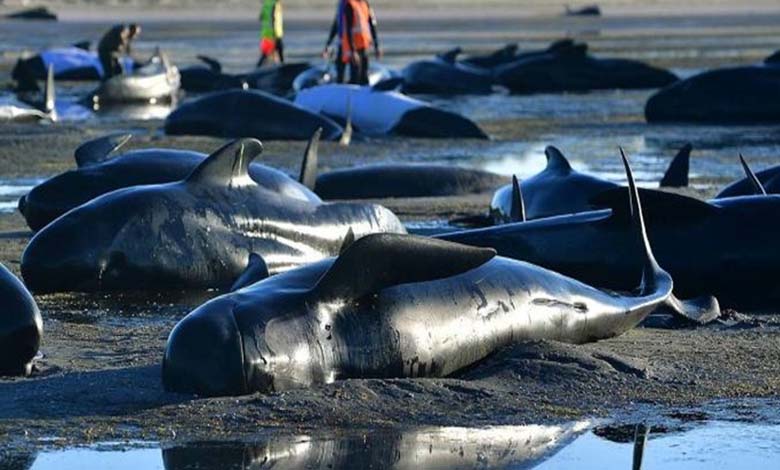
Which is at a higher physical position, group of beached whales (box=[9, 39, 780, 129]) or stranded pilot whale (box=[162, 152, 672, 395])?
stranded pilot whale (box=[162, 152, 672, 395])

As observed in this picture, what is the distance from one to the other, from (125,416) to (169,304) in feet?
8.72

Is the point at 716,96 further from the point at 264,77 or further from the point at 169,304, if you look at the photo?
the point at 169,304

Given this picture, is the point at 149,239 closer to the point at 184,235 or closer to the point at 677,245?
the point at 184,235

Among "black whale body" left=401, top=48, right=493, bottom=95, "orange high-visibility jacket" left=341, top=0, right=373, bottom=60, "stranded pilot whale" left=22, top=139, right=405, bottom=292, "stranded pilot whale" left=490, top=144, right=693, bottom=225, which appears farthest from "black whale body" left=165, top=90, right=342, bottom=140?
"stranded pilot whale" left=22, top=139, right=405, bottom=292

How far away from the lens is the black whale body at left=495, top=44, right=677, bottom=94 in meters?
29.8

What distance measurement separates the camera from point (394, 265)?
651cm

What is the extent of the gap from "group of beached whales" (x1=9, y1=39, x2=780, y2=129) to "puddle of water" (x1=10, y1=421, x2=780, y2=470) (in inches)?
499

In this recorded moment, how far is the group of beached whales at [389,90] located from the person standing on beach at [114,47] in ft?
0.86

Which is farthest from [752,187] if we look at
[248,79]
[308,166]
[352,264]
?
[248,79]

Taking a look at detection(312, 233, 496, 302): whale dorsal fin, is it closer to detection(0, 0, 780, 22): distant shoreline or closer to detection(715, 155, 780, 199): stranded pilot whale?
detection(715, 155, 780, 199): stranded pilot whale

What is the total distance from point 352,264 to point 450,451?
834 millimetres

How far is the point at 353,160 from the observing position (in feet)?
57.9

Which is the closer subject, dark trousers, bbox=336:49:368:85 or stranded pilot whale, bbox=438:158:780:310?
stranded pilot whale, bbox=438:158:780:310

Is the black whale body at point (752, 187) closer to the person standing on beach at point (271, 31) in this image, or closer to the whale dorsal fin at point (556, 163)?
the whale dorsal fin at point (556, 163)
